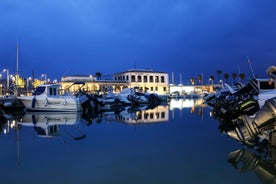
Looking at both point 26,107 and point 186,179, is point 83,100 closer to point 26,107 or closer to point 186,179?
point 26,107

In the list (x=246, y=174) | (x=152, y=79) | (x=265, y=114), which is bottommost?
(x=246, y=174)

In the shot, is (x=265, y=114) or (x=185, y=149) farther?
(x=185, y=149)

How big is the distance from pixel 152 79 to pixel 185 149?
77.3m

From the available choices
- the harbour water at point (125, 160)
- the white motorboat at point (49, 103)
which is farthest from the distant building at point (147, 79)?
the harbour water at point (125, 160)

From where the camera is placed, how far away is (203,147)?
9.34 metres

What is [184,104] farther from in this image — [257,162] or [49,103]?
[257,162]

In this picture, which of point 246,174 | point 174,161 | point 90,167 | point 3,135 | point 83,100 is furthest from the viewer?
point 83,100

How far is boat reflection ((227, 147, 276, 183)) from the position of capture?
243 inches

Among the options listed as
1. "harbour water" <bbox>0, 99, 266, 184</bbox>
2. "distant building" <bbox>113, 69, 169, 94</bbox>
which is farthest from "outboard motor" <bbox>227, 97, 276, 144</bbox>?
"distant building" <bbox>113, 69, 169, 94</bbox>

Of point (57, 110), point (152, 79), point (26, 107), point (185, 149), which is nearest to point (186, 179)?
point (185, 149)

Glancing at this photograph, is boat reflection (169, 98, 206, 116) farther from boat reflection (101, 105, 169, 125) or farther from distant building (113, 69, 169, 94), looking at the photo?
distant building (113, 69, 169, 94)

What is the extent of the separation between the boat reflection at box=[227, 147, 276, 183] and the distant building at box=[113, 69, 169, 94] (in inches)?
2769

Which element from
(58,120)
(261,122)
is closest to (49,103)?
(58,120)

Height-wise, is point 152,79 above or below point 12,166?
above
